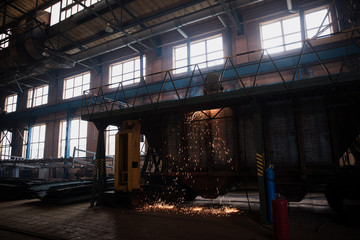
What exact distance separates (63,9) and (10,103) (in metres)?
16.2

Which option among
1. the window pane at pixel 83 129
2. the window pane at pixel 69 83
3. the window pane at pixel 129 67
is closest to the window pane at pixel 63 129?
the window pane at pixel 83 129

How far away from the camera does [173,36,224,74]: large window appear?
1616 centimetres

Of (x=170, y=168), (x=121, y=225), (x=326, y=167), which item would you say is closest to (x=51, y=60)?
(x=170, y=168)

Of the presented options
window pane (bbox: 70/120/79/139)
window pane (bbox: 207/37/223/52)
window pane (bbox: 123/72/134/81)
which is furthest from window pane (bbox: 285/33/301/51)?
window pane (bbox: 70/120/79/139)

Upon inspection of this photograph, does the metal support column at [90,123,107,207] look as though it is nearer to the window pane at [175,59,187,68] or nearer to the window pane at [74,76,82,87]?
the window pane at [175,59,187,68]

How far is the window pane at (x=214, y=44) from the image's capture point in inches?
640

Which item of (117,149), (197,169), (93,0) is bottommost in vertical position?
(197,169)

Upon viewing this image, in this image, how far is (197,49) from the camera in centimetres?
1705

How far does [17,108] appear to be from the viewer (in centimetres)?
2680

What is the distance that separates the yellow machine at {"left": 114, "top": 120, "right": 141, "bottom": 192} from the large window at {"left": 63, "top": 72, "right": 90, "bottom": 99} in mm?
13794

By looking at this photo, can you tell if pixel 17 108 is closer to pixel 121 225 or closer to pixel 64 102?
pixel 64 102

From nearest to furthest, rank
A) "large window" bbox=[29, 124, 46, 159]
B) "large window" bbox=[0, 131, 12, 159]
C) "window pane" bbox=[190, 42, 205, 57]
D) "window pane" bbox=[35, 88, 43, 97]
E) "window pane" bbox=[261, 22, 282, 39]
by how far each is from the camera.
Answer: "window pane" bbox=[261, 22, 282, 39] < "window pane" bbox=[190, 42, 205, 57] < "large window" bbox=[29, 124, 46, 159] < "window pane" bbox=[35, 88, 43, 97] < "large window" bbox=[0, 131, 12, 159]

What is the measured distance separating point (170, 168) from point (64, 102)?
52.4ft

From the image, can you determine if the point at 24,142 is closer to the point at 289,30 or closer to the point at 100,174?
the point at 100,174
